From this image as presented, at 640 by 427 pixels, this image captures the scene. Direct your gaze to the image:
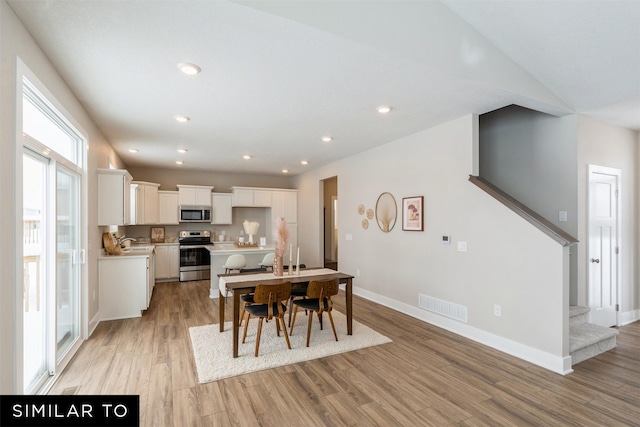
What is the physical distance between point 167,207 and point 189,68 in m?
5.66

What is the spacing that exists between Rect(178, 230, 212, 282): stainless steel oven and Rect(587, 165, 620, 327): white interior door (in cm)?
691

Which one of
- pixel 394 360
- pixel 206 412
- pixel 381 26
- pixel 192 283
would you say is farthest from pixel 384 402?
pixel 192 283

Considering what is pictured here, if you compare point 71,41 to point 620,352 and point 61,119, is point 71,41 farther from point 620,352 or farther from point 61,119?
point 620,352

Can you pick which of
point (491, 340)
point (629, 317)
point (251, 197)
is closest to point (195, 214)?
point (251, 197)

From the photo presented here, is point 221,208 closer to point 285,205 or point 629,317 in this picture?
point 285,205

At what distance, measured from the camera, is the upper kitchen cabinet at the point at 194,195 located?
298 inches

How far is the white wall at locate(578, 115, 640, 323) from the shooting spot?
374 centimetres

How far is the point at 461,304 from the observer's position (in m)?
3.89

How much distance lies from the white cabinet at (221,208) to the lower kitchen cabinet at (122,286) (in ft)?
11.6

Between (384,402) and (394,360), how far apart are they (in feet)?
2.45

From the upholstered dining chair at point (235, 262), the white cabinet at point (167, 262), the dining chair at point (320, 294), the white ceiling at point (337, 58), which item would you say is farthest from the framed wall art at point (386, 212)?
the white cabinet at point (167, 262)

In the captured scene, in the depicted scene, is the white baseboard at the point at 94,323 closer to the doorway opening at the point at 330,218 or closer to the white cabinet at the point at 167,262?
the white cabinet at the point at 167,262

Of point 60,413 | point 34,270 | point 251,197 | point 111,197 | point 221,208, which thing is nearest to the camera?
point 60,413

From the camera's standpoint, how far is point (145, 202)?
6984 millimetres
